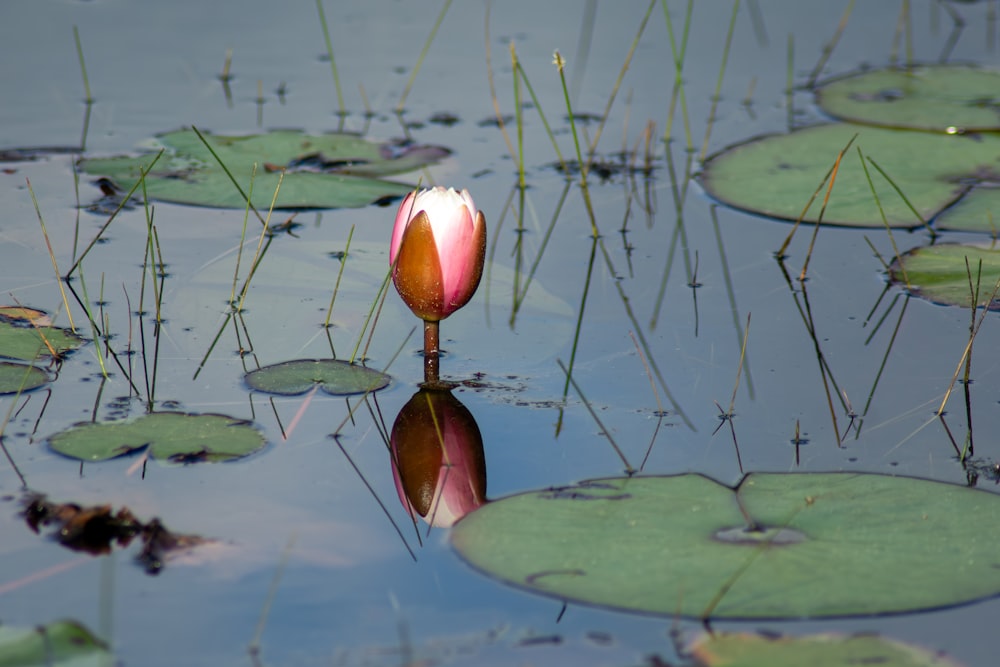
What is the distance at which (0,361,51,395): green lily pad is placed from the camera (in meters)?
2.39

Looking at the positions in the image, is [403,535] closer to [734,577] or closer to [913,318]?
[734,577]

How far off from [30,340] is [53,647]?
120cm

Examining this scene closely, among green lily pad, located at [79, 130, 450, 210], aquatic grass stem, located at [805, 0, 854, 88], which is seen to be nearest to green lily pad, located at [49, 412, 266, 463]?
green lily pad, located at [79, 130, 450, 210]

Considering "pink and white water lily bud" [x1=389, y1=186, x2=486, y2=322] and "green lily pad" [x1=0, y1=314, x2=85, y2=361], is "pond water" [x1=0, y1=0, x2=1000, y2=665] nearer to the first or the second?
"green lily pad" [x1=0, y1=314, x2=85, y2=361]

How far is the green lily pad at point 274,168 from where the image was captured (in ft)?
11.9

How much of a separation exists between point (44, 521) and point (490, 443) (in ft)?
2.84

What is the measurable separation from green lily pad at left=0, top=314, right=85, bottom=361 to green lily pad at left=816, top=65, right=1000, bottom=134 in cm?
316

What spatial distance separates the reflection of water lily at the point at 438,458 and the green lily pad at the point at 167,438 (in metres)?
0.30

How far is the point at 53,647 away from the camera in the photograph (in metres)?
1.59

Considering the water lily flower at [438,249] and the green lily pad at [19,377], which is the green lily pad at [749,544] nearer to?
the water lily flower at [438,249]

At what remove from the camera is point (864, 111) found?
14.8 feet

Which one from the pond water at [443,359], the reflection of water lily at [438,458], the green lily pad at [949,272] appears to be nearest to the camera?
the pond water at [443,359]

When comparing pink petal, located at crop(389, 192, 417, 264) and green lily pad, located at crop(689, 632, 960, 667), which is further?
pink petal, located at crop(389, 192, 417, 264)

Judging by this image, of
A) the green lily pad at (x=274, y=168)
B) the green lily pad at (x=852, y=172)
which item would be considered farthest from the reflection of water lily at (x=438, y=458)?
the green lily pad at (x=852, y=172)
